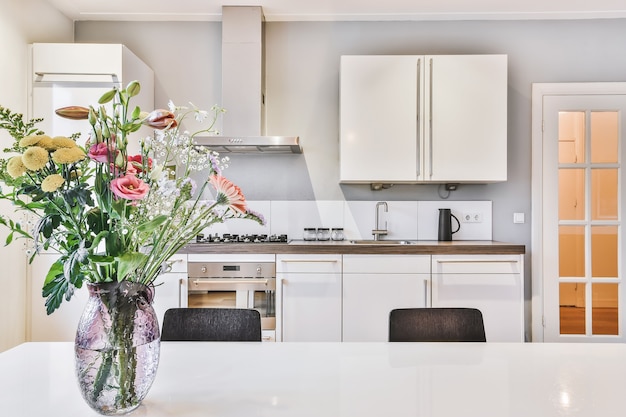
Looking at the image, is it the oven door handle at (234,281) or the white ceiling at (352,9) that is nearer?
the oven door handle at (234,281)

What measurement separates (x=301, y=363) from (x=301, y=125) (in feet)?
8.35

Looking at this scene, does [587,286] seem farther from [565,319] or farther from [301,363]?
[301,363]

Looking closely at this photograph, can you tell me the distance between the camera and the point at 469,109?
2971mm

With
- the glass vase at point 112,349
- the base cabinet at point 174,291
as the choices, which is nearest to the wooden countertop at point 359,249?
the base cabinet at point 174,291

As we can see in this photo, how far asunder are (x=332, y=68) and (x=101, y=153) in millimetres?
2904

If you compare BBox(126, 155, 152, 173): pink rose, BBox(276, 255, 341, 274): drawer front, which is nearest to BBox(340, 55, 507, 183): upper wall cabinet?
BBox(276, 255, 341, 274): drawer front

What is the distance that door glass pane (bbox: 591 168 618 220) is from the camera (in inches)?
128

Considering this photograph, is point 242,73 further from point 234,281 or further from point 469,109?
point 469,109

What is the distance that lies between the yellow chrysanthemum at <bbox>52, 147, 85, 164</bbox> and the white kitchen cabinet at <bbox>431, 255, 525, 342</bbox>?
2.42 metres

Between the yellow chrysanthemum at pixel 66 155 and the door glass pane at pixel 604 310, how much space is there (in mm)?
3699

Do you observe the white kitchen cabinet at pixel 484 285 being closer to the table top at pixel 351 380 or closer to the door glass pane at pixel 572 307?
the door glass pane at pixel 572 307

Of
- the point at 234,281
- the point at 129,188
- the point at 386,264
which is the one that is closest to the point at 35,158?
the point at 129,188

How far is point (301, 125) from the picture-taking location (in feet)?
11.2

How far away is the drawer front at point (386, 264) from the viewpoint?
2.76 metres
